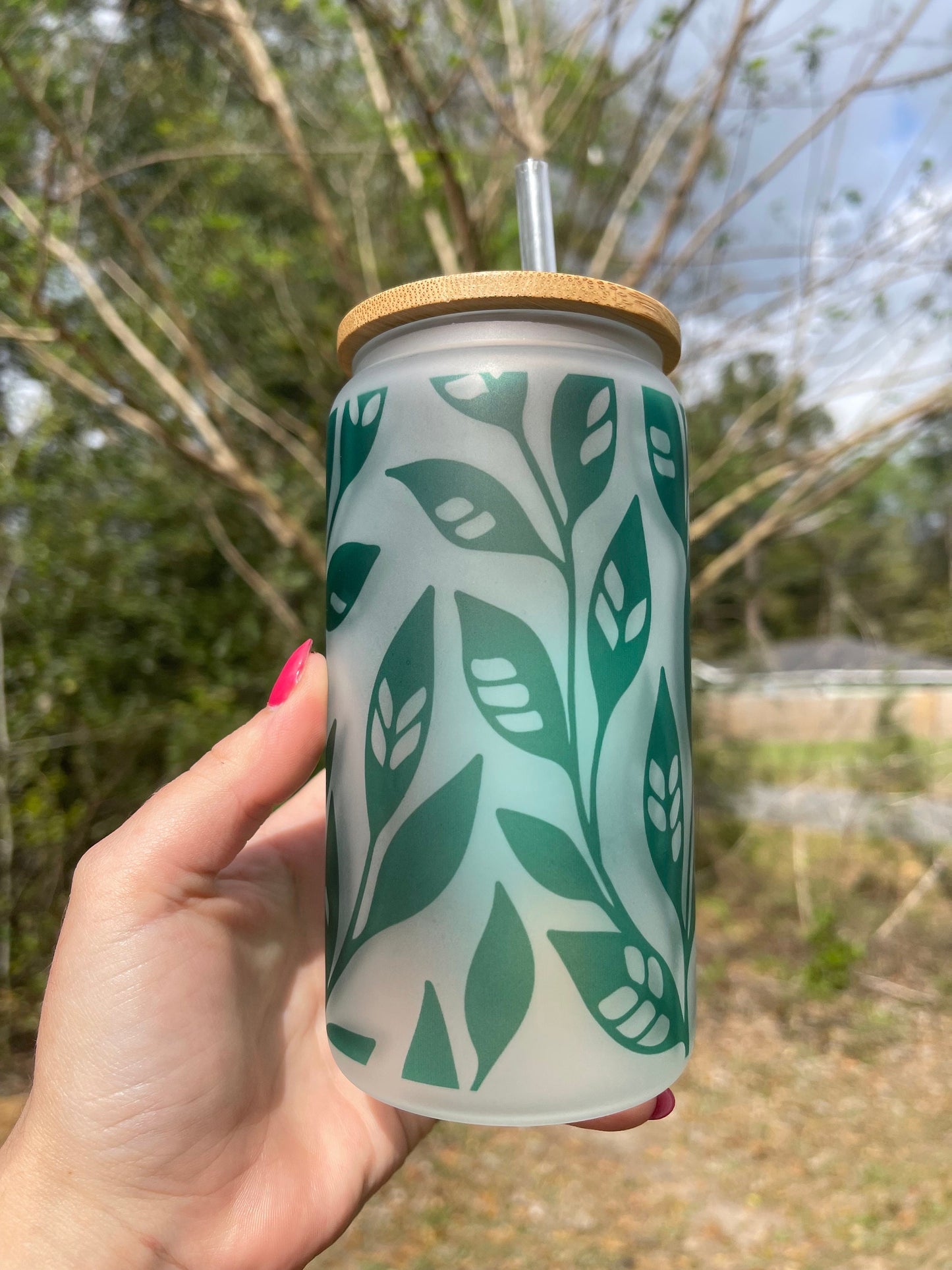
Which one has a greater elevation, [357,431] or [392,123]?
[392,123]

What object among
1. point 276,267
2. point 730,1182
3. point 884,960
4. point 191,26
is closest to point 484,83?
point 191,26

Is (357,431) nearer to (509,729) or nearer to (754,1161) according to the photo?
(509,729)

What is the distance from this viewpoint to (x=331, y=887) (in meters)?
1.09

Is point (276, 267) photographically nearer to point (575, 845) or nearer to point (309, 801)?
point (309, 801)

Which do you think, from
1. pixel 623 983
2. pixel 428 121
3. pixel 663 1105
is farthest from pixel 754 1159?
pixel 428 121

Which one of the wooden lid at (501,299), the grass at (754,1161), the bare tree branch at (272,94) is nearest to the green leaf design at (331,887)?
the wooden lid at (501,299)

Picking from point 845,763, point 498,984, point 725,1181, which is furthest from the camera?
point 845,763

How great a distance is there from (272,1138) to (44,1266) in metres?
0.31

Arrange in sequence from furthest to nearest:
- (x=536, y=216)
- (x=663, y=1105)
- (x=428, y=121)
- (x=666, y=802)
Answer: (x=428, y=121), (x=663, y=1105), (x=536, y=216), (x=666, y=802)

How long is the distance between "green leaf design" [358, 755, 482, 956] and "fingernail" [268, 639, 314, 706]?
32 centimetres

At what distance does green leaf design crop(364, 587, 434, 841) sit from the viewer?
3.22 feet

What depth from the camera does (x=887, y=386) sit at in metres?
3.21

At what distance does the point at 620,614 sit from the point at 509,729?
0.64 ft

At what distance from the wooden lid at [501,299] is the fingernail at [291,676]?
45cm
